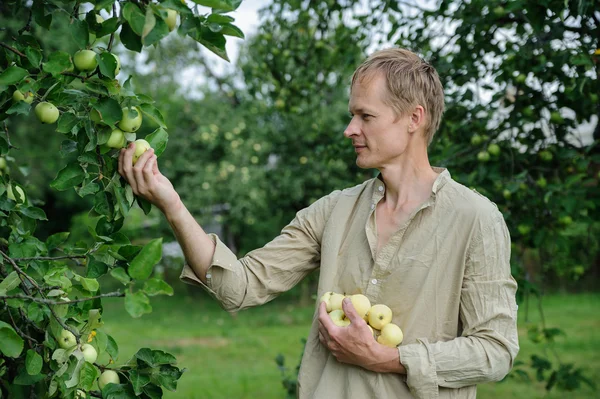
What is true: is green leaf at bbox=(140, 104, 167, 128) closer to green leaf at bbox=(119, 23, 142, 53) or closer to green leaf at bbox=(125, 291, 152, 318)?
green leaf at bbox=(119, 23, 142, 53)

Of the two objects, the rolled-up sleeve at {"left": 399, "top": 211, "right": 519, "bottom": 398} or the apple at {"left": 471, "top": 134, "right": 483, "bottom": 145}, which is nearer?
the rolled-up sleeve at {"left": 399, "top": 211, "right": 519, "bottom": 398}

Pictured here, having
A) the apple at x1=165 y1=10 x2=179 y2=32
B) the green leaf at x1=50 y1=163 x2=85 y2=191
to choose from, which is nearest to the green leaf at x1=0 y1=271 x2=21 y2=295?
the green leaf at x1=50 y1=163 x2=85 y2=191

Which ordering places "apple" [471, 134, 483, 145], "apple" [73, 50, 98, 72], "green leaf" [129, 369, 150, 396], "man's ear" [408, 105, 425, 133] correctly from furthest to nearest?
1. "apple" [471, 134, 483, 145]
2. "man's ear" [408, 105, 425, 133]
3. "green leaf" [129, 369, 150, 396]
4. "apple" [73, 50, 98, 72]

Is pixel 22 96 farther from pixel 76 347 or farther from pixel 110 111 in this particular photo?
pixel 76 347

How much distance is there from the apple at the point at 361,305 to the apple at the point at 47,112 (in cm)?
85

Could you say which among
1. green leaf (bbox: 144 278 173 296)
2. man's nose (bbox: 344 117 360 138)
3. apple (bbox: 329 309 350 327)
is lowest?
apple (bbox: 329 309 350 327)

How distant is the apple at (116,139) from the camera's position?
1.56m

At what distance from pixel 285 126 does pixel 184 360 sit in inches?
172

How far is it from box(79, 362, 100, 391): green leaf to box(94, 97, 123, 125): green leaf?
54 cm

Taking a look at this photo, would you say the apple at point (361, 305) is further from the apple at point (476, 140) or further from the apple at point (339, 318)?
the apple at point (476, 140)

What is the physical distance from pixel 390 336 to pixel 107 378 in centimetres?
69

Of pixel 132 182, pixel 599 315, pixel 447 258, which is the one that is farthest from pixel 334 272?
pixel 599 315

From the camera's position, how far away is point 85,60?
1.53m

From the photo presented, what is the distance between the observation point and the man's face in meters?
1.83
